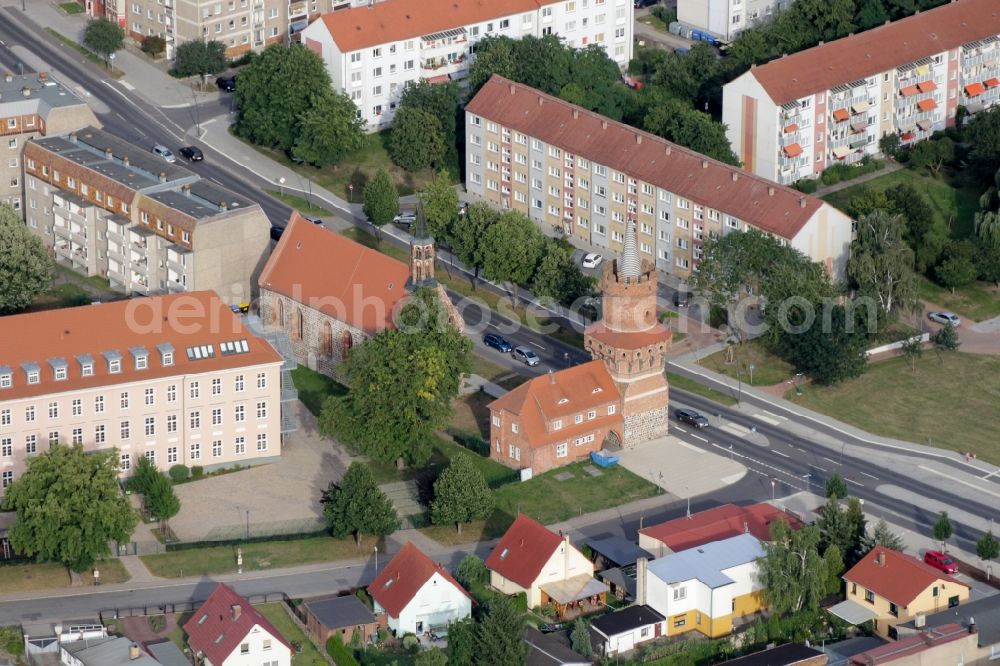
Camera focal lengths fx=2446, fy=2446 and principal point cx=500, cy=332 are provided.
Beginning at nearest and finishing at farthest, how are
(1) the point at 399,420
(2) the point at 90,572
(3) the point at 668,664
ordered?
(3) the point at 668,664 → (2) the point at 90,572 → (1) the point at 399,420

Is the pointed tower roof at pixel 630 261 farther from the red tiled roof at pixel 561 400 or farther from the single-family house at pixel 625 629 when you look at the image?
the single-family house at pixel 625 629

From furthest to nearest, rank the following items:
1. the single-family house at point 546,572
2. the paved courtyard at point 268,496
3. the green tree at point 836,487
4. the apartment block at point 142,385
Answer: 1. the apartment block at point 142,385
2. the green tree at point 836,487
3. the paved courtyard at point 268,496
4. the single-family house at point 546,572

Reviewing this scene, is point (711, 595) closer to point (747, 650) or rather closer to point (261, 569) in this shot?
point (747, 650)

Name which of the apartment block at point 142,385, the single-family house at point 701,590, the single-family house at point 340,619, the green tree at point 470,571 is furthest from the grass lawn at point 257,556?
the single-family house at point 701,590

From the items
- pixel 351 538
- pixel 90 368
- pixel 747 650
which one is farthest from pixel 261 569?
pixel 747 650

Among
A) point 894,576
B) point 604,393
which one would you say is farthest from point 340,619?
point 894,576

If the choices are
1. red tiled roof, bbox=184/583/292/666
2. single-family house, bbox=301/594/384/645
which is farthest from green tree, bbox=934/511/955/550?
red tiled roof, bbox=184/583/292/666
